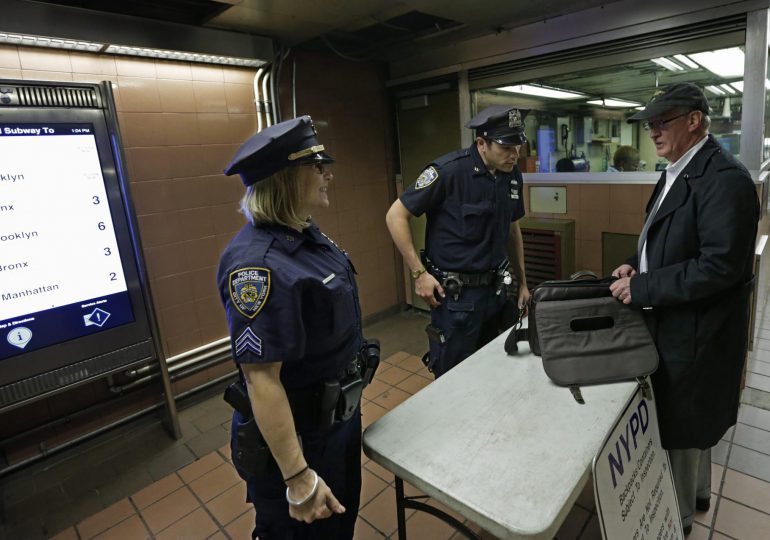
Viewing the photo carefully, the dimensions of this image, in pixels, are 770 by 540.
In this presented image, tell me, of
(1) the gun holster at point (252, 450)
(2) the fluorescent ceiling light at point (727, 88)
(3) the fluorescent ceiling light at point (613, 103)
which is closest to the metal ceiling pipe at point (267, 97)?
(3) the fluorescent ceiling light at point (613, 103)

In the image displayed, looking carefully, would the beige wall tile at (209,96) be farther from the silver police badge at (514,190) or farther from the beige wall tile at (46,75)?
the silver police badge at (514,190)

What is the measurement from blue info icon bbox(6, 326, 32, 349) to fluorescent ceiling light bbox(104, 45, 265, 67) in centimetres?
168

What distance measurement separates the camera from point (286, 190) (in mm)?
1302

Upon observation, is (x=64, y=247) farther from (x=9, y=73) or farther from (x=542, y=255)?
(x=542, y=255)

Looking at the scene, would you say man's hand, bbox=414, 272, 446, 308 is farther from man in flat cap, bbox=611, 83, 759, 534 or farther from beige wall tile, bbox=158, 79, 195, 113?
beige wall tile, bbox=158, 79, 195, 113

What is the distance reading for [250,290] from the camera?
1152 millimetres

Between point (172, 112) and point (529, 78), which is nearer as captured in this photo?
point (172, 112)

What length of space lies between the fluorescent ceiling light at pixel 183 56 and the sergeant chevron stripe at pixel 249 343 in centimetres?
244

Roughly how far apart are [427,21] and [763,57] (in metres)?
2.28

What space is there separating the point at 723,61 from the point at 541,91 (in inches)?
50.0

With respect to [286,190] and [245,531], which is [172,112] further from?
[245,531]

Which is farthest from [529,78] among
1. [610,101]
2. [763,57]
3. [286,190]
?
[286,190]

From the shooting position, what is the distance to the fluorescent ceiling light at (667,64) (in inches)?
115

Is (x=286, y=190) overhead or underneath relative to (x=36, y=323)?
overhead
